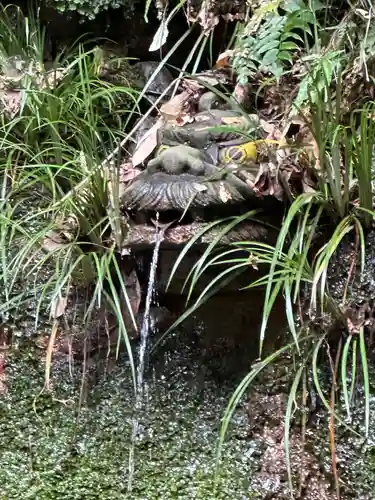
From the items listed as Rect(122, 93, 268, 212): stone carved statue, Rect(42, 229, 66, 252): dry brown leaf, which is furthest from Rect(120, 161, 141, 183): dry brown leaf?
Rect(42, 229, 66, 252): dry brown leaf

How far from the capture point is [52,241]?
68.9 inches

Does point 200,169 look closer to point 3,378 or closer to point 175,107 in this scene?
point 175,107

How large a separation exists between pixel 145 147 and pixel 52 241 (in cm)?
37

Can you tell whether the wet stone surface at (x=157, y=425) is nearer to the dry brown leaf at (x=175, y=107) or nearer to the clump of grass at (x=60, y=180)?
the clump of grass at (x=60, y=180)

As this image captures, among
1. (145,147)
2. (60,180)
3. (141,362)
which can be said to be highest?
(145,147)

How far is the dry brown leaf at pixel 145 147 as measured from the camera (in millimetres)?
1787

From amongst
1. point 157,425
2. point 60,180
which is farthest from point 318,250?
point 60,180

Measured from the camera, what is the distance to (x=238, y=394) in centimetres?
133

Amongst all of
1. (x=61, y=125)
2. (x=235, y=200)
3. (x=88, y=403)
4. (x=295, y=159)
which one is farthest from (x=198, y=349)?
(x=61, y=125)

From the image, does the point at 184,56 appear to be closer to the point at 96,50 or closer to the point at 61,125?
the point at 96,50

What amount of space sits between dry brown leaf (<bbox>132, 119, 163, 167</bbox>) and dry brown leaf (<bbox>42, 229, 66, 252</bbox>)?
0.29 m

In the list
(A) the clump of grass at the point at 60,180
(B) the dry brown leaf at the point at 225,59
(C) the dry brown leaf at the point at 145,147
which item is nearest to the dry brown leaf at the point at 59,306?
(A) the clump of grass at the point at 60,180

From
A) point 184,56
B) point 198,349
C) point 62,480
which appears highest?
point 184,56

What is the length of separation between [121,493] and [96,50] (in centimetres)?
141
